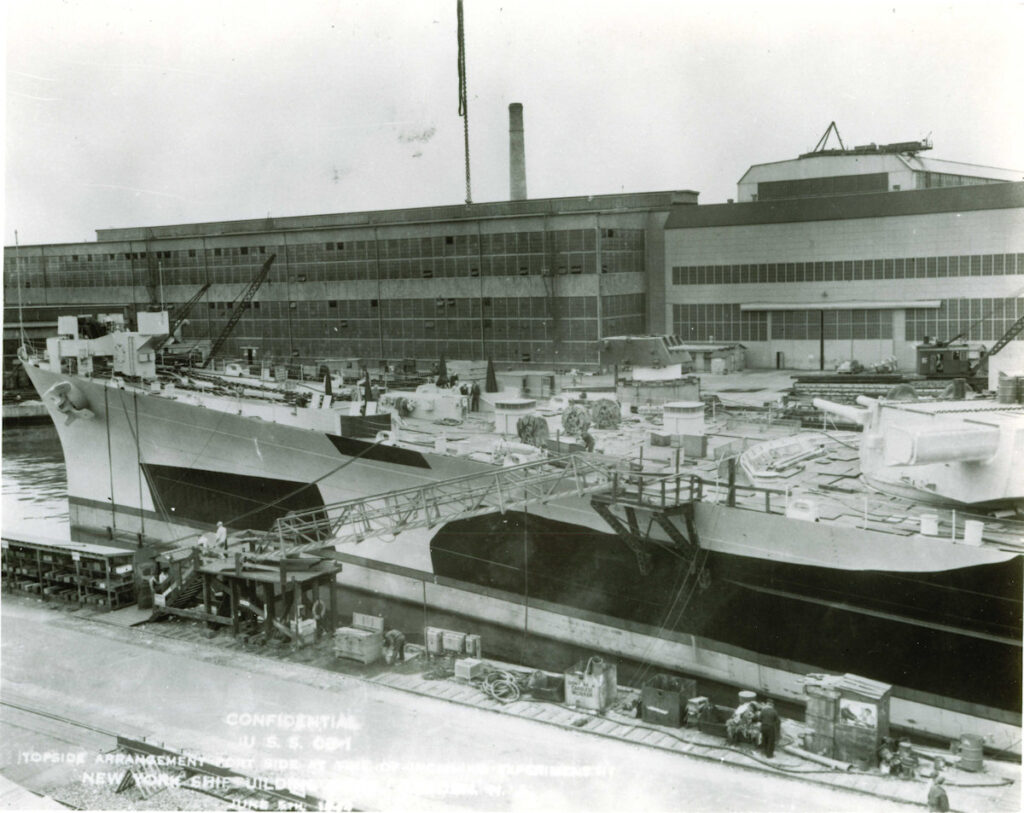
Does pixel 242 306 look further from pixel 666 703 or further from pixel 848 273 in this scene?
pixel 666 703

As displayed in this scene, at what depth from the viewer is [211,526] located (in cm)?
2539

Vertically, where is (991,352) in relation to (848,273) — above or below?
below

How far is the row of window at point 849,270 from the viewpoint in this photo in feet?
68.7

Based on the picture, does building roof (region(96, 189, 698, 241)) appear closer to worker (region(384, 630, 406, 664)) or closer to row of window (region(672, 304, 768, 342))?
row of window (region(672, 304, 768, 342))

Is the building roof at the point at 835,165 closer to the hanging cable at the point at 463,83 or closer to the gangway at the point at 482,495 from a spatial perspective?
the hanging cable at the point at 463,83

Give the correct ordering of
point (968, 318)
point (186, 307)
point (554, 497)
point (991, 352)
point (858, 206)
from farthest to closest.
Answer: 1. point (186, 307)
2. point (858, 206)
3. point (968, 318)
4. point (991, 352)
5. point (554, 497)

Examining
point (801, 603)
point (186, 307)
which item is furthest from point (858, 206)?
point (186, 307)

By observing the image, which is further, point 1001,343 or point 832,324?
point 832,324

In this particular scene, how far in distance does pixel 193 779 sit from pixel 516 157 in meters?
26.1

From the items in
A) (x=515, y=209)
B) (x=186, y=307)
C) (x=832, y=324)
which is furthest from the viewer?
(x=186, y=307)

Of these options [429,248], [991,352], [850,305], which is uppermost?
[429,248]

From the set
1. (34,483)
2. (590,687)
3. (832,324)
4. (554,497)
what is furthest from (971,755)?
(34,483)

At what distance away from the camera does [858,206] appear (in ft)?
77.4

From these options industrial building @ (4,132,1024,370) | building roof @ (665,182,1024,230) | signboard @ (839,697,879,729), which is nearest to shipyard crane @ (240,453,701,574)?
signboard @ (839,697,879,729)
